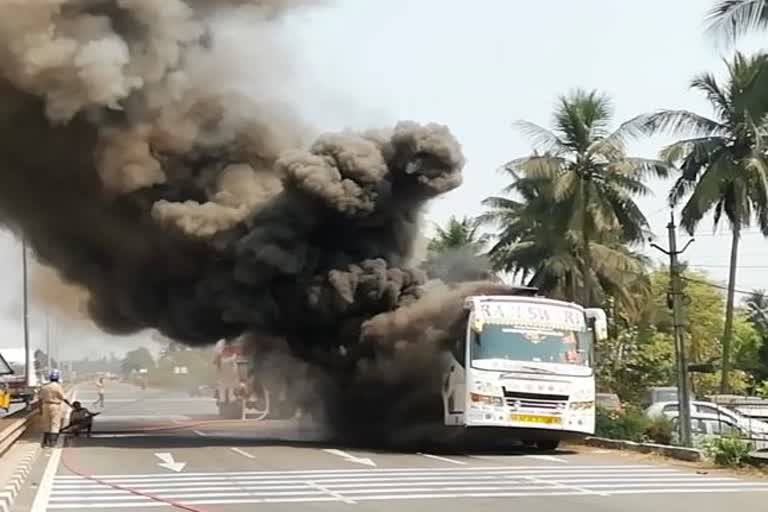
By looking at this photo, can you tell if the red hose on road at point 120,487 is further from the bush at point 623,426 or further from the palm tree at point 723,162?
the palm tree at point 723,162

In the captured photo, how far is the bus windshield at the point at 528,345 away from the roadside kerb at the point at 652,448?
191 cm

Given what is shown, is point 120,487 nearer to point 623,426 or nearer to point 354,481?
point 354,481

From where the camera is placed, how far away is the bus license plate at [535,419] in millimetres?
20531

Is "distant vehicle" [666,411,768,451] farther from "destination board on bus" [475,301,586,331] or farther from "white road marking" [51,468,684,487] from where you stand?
"white road marking" [51,468,684,487]

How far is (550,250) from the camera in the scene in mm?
40750

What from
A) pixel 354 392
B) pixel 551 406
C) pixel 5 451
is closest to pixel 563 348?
pixel 551 406

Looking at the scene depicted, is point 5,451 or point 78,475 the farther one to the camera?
point 5,451

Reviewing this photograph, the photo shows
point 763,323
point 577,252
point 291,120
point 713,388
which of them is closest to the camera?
point 291,120

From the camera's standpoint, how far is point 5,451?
68.6 feet

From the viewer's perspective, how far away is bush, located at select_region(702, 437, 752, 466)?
713 inches

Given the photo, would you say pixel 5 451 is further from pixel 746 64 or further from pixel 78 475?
pixel 746 64

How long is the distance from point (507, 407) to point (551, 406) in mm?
832

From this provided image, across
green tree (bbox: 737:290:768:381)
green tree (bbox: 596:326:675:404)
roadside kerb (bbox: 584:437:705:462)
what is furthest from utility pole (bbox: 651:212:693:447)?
green tree (bbox: 737:290:768:381)

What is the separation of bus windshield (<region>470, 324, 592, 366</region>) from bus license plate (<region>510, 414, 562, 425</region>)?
0.99m
